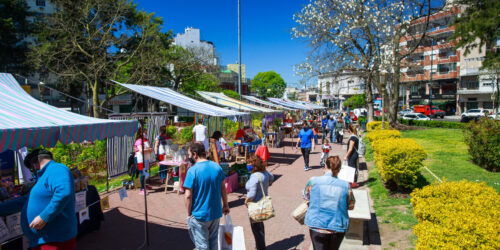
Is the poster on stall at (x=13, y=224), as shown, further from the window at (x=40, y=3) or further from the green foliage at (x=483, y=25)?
the window at (x=40, y=3)

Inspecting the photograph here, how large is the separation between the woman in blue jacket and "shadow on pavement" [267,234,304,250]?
1664mm

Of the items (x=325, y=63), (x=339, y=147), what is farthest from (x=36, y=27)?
(x=339, y=147)

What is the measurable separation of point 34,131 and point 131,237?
249 centimetres

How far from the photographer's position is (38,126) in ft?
13.0

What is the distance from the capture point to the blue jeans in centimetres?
352

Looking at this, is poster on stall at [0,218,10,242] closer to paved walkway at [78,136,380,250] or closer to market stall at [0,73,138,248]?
market stall at [0,73,138,248]

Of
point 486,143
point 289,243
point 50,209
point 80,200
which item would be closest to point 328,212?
point 289,243

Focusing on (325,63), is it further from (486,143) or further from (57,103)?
(57,103)

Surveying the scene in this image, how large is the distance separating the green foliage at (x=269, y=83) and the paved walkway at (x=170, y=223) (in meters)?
73.8

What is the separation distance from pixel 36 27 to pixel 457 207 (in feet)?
98.1

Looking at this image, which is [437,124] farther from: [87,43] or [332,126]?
[87,43]

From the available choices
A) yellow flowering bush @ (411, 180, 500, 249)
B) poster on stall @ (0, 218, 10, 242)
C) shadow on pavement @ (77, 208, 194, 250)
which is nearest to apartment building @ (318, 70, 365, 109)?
shadow on pavement @ (77, 208, 194, 250)

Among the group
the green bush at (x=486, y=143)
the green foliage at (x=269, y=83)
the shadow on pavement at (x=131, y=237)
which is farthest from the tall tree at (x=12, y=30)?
the green foliage at (x=269, y=83)

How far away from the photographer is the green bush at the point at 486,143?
339 inches
